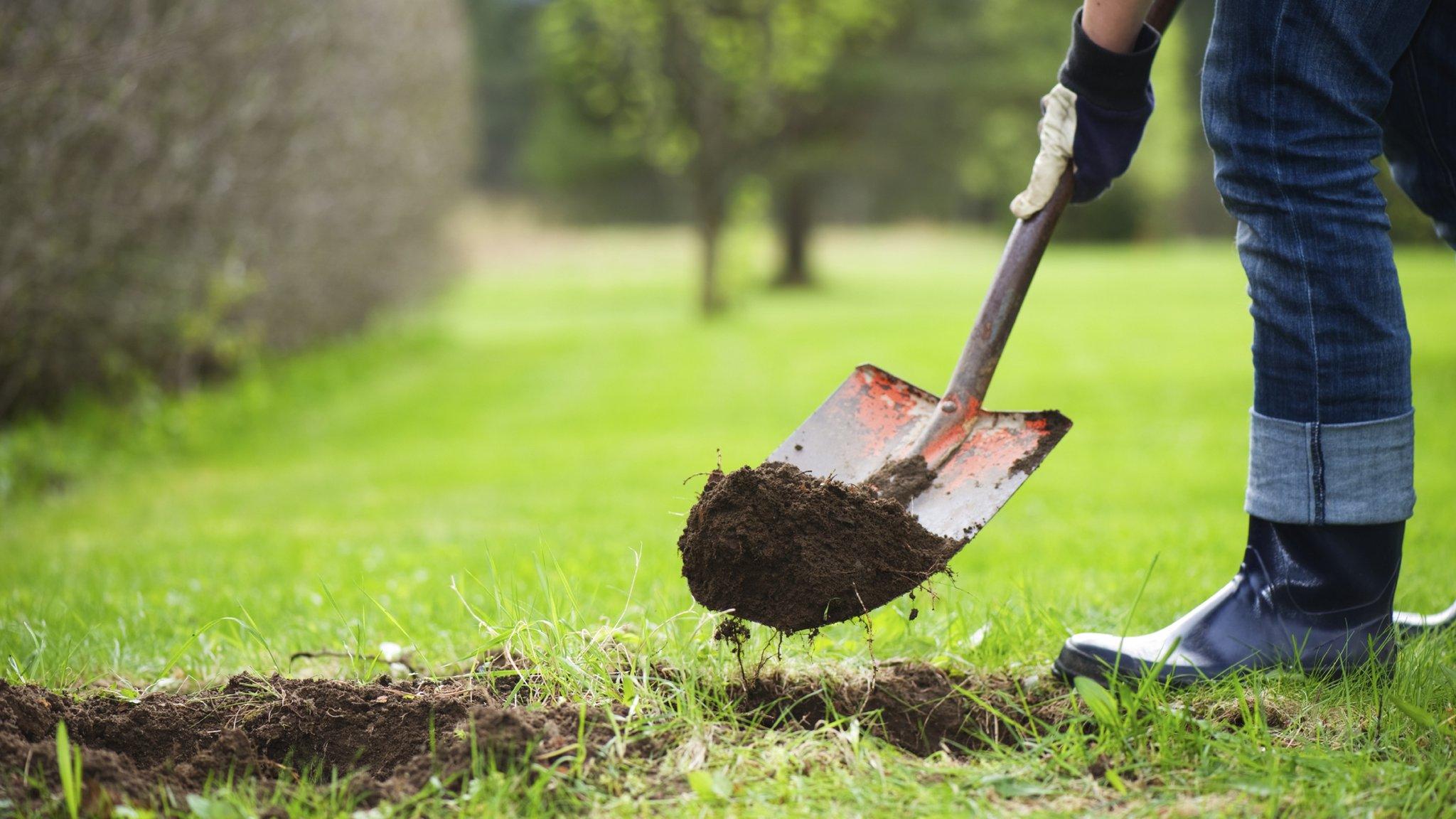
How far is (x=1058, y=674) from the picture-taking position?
2.23m

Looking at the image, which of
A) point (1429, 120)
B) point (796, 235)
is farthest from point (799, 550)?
point (796, 235)

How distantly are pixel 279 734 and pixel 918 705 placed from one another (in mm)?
1165

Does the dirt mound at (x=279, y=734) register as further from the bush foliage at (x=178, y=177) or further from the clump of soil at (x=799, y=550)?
the bush foliage at (x=178, y=177)

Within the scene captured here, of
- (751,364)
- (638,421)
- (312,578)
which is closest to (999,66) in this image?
(751,364)

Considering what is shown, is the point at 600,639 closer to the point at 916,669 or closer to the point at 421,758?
the point at 421,758

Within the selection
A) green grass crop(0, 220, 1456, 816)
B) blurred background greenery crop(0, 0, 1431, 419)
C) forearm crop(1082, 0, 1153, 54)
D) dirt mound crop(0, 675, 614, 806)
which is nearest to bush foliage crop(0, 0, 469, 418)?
blurred background greenery crop(0, 0, 1431, 419)

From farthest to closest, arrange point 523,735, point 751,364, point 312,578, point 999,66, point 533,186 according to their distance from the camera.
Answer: point 533,186 < point 999,66 < point 751,364 < point 312,578 < point 523,735

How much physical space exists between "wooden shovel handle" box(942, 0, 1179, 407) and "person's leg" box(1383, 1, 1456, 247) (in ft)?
1.57

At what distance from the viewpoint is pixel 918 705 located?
214 centimetres

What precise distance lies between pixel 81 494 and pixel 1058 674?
21.4 ft

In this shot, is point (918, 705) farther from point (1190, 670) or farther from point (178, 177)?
point (178, 177)

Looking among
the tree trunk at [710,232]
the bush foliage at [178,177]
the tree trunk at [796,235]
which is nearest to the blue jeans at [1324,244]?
the bush foliage at [178,177]

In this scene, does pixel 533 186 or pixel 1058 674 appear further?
pixel 533 186

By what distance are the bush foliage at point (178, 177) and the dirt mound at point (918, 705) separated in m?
4.92
